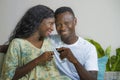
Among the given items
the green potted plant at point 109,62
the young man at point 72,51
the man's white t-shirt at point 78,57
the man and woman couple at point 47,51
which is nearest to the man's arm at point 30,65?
the man and woman couple at point 47,51

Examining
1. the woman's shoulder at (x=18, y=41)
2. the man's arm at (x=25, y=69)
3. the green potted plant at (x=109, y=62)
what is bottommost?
the green potted plant at (x=109, y=62)

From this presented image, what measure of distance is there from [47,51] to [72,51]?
235mm

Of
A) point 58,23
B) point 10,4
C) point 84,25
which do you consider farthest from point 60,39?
point 10,4

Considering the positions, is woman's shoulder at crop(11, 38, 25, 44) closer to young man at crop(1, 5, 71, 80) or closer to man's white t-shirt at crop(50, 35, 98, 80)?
young man at crop(1, 5, 71, 80)

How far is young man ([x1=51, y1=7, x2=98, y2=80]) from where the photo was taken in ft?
5.76

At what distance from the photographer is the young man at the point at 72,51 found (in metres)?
1.76

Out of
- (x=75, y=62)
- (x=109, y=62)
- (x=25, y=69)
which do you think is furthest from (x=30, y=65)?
(x=109, y=62)

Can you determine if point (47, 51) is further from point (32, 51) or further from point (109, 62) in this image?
point (109, 62)

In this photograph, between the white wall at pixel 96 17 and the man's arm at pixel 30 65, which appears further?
the white wall at pixel 96 17

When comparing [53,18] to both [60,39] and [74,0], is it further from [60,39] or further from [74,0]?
[74,0]

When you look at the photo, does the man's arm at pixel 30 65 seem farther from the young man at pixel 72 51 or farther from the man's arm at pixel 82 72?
the man's arm at pixel 82 72

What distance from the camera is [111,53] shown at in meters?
2.27

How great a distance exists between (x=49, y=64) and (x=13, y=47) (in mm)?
292

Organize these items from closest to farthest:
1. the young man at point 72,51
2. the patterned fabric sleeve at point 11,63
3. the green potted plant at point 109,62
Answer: the patterned fabric sleeve at point 11,63 → the young man at point 72,51 → the green potted plant at point 109,62
